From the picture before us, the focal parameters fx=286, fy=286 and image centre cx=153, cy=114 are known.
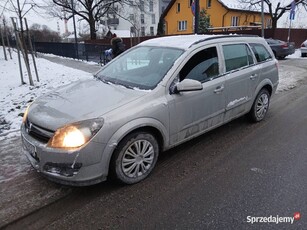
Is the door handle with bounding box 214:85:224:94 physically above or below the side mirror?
below

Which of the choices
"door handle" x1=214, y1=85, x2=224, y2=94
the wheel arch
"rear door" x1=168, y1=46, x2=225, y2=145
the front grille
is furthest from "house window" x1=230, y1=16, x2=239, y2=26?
the front grille

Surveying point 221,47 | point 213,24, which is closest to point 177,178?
point 221,47

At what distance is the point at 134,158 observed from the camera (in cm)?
338

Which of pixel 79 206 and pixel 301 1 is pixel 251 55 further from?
pixel 301 1

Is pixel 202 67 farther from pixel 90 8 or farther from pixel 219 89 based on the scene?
pixel 90 8

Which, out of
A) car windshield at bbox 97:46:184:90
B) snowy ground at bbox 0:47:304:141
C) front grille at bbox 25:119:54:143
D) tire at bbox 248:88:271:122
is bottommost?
snowy ground at bbox 0:47:304:141

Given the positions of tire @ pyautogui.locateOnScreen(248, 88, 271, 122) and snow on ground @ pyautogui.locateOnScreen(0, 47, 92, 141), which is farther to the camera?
snow on ground @ pyautogui.locateOnScreen(0, 47, 92, 141)

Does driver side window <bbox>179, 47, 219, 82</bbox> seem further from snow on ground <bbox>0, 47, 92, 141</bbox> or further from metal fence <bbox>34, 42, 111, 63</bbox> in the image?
metal fence <bbox>34, 42, 111, 63</bbox>

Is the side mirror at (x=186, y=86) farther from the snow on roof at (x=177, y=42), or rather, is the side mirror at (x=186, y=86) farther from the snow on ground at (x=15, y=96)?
the snow on ground at (x=15, y=96)

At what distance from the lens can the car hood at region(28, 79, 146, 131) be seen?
3.05 m

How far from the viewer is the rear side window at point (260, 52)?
205 inches

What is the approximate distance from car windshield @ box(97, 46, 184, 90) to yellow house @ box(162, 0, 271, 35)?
31661mm

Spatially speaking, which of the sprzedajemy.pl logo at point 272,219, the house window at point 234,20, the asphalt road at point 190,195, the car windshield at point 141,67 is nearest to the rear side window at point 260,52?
the asphalt road at point 190,195

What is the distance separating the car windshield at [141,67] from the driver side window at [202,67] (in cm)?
21
